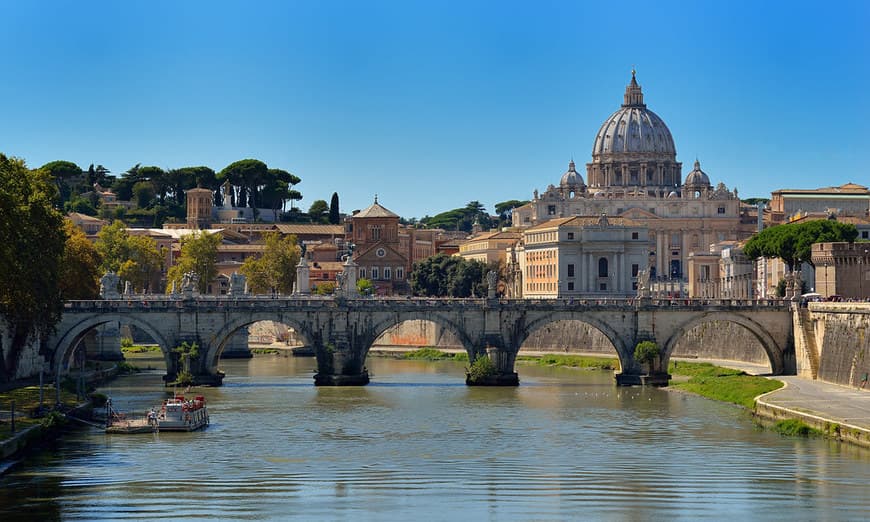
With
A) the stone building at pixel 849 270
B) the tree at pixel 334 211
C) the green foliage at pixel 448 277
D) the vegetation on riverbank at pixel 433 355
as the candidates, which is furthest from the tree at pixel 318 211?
the stone building at pixel 849 270

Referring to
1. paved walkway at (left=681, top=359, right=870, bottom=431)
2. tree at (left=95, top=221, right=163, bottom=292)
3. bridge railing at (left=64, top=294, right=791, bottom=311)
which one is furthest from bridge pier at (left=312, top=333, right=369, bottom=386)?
tree at (left=95, top=221, right=163, bottom=292)

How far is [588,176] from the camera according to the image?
19900 cm

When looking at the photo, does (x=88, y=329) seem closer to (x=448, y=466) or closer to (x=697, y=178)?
(x=448, y=466)

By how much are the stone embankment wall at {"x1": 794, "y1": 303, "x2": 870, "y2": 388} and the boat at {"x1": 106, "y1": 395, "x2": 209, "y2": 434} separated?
79.4 ft

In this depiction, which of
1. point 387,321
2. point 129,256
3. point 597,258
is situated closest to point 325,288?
point 129,256

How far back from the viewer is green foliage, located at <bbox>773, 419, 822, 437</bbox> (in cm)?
5488

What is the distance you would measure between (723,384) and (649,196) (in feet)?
380

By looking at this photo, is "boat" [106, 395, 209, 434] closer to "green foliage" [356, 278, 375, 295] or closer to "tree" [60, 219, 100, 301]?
"tree" [60, 219, 100, 301]

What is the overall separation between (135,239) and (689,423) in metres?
75.9

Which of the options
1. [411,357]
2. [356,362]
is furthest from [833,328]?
[411,357]

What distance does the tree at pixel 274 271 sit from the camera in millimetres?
125188

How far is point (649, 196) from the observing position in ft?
611

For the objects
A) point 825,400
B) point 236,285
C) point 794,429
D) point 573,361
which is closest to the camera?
point 794,429

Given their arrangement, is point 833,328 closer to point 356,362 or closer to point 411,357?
point 356,362
